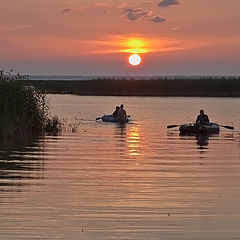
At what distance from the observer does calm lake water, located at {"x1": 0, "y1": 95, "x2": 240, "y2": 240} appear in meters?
10.8

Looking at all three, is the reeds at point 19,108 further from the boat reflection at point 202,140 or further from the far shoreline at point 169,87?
the far shoreline at point 169,87

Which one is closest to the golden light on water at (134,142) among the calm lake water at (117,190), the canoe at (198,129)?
the calm lake water at (117,190)

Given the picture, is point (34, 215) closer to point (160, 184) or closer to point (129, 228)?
point (129, 228)

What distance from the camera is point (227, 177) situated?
16.8 meters

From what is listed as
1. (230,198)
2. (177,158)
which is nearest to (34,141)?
(177,158)

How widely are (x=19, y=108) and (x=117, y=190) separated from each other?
47.3 ft

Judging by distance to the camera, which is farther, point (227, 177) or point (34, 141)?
point (34, 141)

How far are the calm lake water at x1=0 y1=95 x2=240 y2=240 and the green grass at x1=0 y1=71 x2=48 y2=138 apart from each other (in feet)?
5.50

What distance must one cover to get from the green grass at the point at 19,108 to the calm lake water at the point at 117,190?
66.0 inches

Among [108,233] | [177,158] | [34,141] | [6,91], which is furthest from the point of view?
[6,91]

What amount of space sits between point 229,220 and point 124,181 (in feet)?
15.2

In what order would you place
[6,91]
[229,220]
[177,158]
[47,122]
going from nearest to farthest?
[229,220]
[177,158]
[6,91]
[47,122]

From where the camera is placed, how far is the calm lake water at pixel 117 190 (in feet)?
35.5

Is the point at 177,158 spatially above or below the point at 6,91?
below
